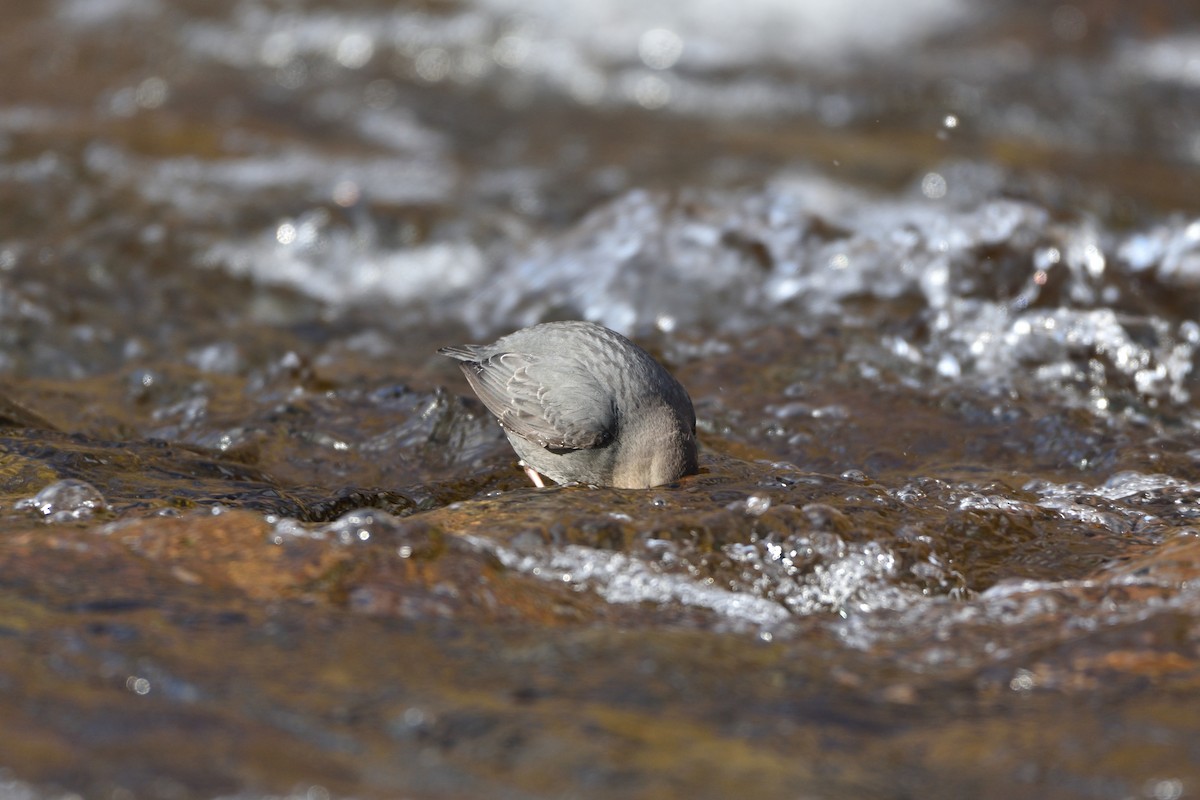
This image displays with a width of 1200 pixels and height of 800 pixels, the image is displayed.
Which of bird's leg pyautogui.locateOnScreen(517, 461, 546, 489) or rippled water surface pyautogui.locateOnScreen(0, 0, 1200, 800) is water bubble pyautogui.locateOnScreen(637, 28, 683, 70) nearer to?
rippled water surface pyautogui.locateOnScreen(0, 0, 1200, 800)

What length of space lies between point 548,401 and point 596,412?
214mm

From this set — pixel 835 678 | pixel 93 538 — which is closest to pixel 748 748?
pixel 835 678

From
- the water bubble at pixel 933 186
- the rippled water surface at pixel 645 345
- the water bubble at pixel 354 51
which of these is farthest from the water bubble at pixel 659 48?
the water bubble at pixel 933 186

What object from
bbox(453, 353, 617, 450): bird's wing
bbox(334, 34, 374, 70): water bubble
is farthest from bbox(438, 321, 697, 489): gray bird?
bbox(334, 34, 374, 70): water bubble

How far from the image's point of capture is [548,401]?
437 cm

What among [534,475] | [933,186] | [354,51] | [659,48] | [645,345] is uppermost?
[659,48]

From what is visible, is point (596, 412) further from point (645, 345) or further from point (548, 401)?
point (645, 345)

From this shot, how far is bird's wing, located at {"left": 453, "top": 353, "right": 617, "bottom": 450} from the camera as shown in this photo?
4266mm


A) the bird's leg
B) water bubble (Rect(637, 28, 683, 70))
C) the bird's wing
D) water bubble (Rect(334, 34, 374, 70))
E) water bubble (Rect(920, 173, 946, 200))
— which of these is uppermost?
water bubble (Rect(637, 28, 683, 70))

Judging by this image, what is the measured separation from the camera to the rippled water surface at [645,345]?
272cm

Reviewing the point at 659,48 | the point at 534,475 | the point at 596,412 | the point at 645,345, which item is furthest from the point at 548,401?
the point at 659,48

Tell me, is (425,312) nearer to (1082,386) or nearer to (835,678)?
(1082,386)

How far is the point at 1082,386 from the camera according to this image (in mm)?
5820

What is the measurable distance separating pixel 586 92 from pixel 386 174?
8.97 feet
